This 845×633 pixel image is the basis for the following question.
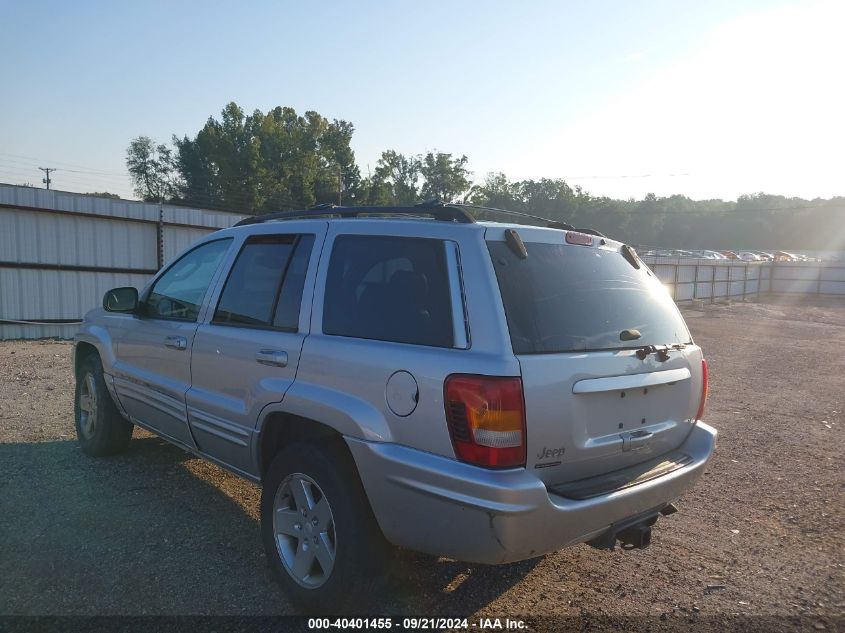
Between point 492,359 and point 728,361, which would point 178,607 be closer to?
point 492,359

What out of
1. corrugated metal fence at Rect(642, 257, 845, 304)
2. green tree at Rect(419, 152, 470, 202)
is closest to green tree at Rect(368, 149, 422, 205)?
green tree at Rect(419, 152, 470, 202)

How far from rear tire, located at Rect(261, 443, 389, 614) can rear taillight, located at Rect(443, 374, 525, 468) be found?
0.65 meters

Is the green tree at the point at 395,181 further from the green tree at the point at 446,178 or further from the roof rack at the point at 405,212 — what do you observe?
the roof rack at the point at 405,212

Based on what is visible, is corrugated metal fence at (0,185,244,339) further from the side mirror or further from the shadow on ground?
the side mirror

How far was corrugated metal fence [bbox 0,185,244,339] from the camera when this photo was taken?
40.1 feet

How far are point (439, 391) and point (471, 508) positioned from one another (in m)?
0.46

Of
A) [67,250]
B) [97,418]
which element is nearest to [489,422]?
[97,418]

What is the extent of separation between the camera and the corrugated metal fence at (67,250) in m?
12.2

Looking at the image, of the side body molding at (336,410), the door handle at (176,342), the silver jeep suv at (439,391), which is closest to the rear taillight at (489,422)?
the silver jeep suv at (439,391)

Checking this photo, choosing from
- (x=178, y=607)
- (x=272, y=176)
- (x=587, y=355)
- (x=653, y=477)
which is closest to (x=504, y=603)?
(x=653, y=477)

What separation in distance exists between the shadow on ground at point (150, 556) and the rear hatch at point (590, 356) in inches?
40.1

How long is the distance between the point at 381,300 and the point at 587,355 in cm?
97

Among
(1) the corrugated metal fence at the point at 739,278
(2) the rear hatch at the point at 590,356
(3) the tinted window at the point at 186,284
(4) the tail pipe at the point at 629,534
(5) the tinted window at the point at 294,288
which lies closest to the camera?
(2) the rear hatch at the point at 590,356

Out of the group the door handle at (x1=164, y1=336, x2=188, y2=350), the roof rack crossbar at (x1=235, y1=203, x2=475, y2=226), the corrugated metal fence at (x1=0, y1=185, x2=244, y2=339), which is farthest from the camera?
the corrugated metal fence at (x1=0, y1=185, x2=244, y2=339)
